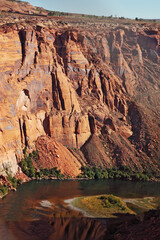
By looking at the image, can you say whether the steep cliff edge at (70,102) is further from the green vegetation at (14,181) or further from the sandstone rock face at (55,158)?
the sandstone rock face at (55,158)

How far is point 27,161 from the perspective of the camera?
6462 centimetres

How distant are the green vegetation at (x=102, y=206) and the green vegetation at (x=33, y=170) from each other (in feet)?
46.8

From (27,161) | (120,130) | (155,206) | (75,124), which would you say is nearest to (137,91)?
(120,130)

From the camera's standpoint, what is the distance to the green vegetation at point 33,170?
6291 cm

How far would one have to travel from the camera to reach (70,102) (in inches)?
3029

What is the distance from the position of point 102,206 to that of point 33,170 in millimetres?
20045

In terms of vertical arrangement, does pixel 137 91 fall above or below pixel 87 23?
below

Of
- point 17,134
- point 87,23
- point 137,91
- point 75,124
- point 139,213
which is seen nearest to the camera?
point 139,213

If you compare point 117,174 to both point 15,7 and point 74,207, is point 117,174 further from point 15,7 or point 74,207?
point 15,7

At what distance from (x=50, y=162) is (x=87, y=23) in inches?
2308

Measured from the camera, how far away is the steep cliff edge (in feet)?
213

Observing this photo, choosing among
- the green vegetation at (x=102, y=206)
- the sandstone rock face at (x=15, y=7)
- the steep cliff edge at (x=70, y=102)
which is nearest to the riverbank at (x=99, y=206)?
the green vegetation at (x=102, y=206)

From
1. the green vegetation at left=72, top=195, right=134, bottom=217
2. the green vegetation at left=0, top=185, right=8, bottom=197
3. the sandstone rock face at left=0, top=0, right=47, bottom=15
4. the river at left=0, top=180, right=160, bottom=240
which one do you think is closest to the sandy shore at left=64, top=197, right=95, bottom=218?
the green vegetation at left=72, top=195, right=134, bottom=217

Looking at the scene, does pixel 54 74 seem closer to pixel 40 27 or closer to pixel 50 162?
pixel 40 27
